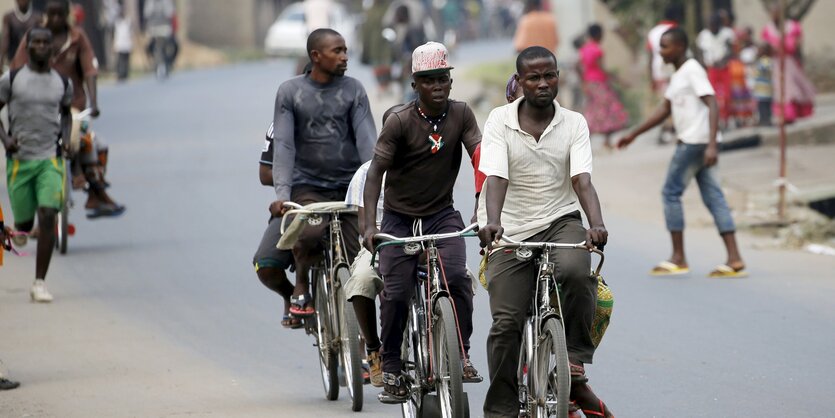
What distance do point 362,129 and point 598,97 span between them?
505 inches

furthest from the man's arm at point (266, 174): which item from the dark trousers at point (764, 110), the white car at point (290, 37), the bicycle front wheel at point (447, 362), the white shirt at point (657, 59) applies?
the white car at point (290, 37)

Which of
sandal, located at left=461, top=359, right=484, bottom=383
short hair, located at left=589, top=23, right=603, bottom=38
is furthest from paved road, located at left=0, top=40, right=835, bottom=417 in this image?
short hair, located at left=589, top=23, right=603, bottom=38

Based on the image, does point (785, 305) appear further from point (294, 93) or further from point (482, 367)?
point (294, 93)

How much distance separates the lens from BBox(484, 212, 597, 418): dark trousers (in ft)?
19.0

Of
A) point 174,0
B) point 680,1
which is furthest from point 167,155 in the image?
point 174,0

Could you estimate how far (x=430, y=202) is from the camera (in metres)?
6.45

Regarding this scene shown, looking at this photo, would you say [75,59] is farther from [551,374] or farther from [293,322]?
[551,374]

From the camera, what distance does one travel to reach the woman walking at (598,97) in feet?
65.3

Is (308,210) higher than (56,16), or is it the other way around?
(56,16)

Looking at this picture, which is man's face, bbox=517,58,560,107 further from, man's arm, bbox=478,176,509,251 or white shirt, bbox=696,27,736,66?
white shirt, bbox=696,27,736,66

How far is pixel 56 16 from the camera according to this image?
1184 centimetres

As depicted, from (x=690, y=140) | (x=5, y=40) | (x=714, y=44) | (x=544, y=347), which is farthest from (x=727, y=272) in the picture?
(x=714, y=44)

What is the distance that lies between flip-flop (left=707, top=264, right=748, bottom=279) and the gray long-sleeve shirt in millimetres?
4111

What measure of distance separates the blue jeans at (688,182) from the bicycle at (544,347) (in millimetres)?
5084
